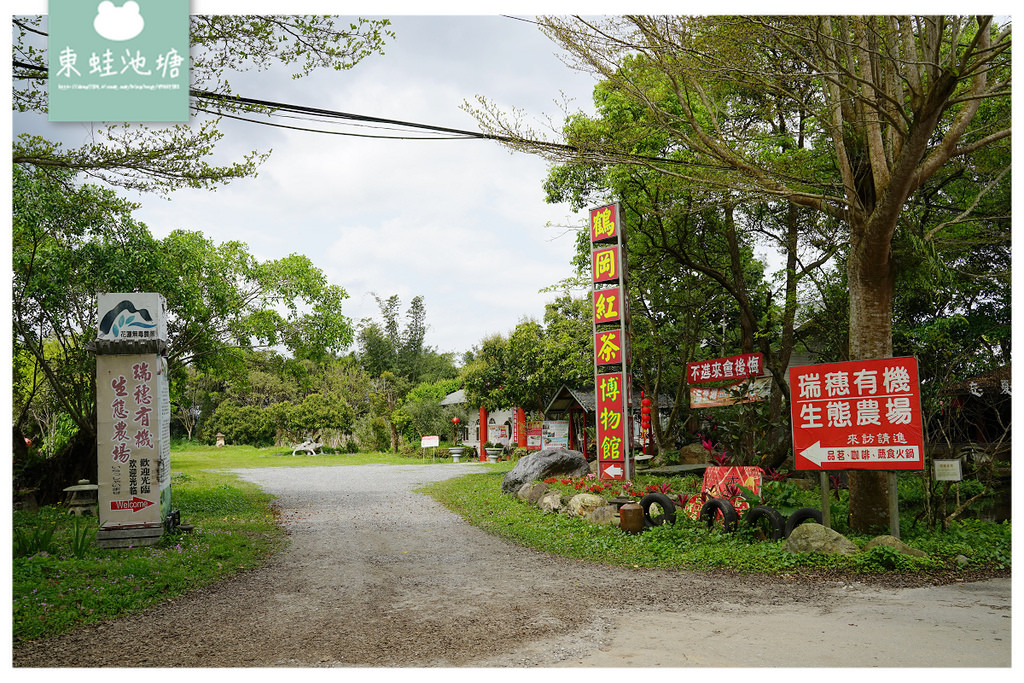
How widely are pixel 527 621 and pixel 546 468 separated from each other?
22.3ft

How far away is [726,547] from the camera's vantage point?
6.50 metres

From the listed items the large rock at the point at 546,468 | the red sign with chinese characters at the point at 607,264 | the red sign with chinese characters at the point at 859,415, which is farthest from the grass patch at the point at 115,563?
the red sign with chinese characters at the point at 859,415

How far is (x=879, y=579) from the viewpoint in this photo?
5.53 m

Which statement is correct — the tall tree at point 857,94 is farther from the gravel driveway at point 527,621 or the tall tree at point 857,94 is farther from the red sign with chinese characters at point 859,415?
the gravel driveway at point 527,621

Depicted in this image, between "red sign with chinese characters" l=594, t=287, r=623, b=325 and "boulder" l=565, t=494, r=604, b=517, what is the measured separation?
86.4 inches

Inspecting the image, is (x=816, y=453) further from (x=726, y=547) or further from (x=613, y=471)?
(x=613, y=471)

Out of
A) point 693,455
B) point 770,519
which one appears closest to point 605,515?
point 770,519

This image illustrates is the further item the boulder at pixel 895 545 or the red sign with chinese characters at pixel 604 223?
the red sign with chinese characters at pixel 604 223

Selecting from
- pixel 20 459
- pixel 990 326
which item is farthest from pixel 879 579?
pixel 20 459

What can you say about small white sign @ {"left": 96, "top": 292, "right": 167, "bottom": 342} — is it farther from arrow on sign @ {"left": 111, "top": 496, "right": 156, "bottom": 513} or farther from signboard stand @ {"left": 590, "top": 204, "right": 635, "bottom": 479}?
signboard stand @ {"left": 590, "top": 204, "right": 635, "bottom": 479}

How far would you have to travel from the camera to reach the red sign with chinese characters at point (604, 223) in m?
9.16

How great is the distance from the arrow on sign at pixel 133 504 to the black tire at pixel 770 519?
5664mm

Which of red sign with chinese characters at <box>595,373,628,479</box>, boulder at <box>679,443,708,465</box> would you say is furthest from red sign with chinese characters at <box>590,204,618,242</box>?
boulder at <box>679,443,708,465</box>

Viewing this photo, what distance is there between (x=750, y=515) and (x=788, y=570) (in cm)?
105
